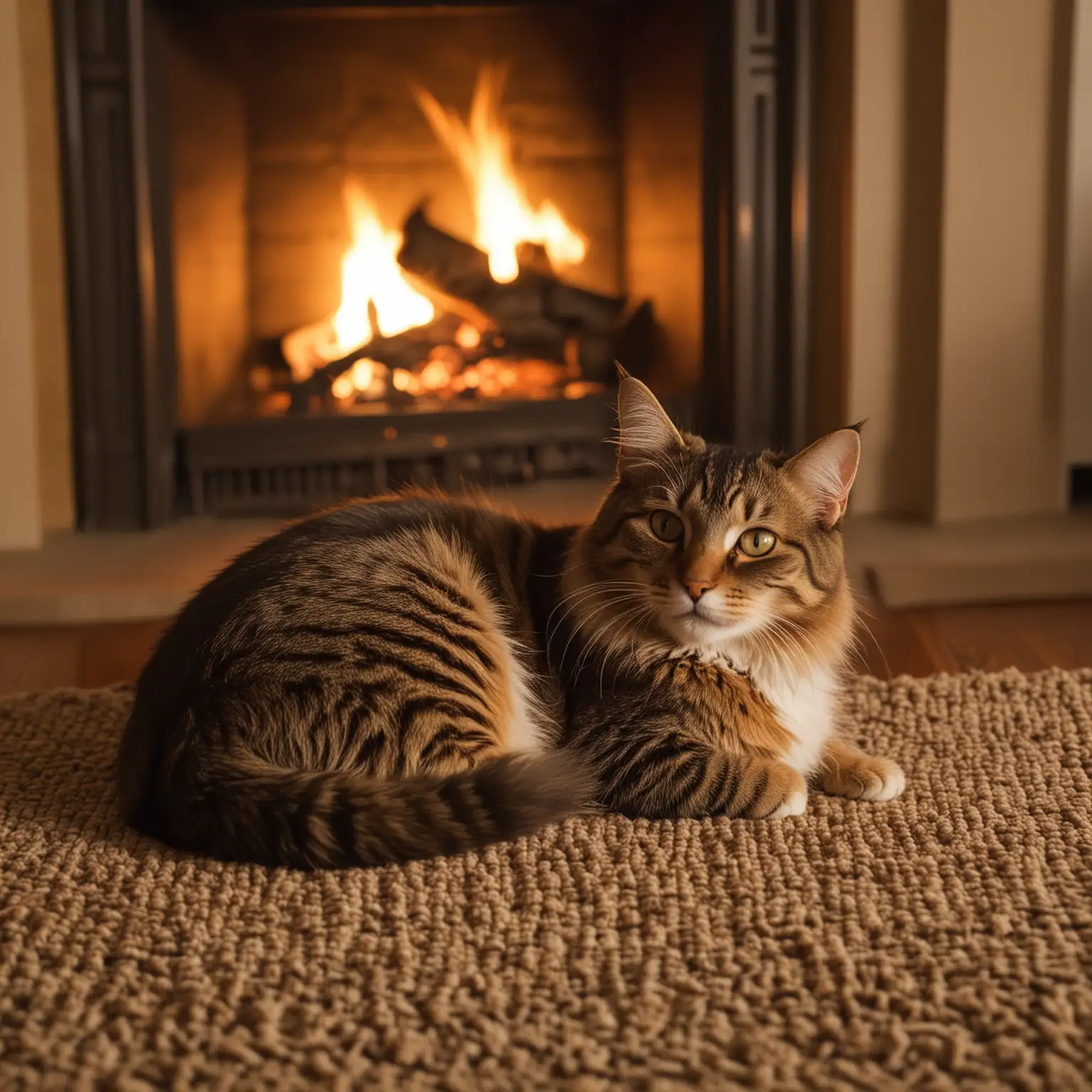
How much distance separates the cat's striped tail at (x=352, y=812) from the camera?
1.30 m

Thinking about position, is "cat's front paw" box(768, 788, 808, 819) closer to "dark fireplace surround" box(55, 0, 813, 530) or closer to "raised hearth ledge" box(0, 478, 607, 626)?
"raised hearth ledge" box(0, 478, 607, 626)

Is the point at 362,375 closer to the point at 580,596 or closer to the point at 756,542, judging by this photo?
the point at 580,596

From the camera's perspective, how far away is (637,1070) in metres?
1.03

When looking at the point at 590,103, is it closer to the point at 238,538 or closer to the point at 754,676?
the point at 238,538

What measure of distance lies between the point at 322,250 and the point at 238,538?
30.1 inches

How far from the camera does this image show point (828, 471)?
4.91 ft

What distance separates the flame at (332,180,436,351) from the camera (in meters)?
3.08

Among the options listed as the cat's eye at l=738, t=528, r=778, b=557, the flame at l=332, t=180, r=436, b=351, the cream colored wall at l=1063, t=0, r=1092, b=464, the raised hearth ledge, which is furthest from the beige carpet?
the flame at l=332, t=180, r=436, b=351

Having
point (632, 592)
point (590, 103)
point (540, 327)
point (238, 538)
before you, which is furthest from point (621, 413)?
point (590, 103)

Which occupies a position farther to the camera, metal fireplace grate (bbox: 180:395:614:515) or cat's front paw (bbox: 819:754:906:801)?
metal fireplace grate (bbox: 180:395:614:515)

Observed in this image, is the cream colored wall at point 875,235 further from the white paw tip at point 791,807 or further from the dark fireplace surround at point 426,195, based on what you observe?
the white paw tip at point 791,807

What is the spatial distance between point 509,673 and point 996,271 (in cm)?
173

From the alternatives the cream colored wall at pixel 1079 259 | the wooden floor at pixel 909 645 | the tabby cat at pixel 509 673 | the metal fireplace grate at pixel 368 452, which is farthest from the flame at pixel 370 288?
the tabby cat at pixel 509 673

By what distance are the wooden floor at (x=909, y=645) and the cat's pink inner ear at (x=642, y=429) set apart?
2.28 ft
